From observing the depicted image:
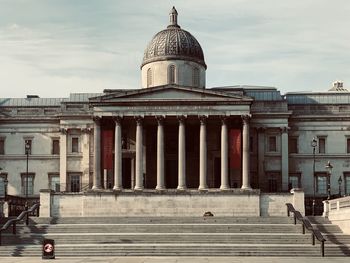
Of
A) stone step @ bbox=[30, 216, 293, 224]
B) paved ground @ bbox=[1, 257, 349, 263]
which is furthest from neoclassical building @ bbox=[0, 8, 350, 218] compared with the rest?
paved ground @ bbox=[1, 257, 349, 263]

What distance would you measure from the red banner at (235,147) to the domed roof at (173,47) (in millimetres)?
10464

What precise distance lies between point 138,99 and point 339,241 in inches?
978

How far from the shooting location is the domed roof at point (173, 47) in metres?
72.4

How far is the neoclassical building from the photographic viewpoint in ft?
217

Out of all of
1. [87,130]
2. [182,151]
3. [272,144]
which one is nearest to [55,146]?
[87,130]

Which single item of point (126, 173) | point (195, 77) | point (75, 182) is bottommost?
point (75, 182)

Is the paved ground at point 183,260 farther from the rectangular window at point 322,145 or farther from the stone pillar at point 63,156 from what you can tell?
the rectangular window at point 322,145

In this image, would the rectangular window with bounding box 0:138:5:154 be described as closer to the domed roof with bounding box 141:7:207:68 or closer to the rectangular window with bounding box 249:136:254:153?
the domed roof with bounding box 141:7:207:68

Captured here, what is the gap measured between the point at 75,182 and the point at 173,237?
25.1m

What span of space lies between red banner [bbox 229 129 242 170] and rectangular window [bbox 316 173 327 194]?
10177mm

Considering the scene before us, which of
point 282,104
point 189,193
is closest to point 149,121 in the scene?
point 189,193

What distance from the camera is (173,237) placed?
162ft

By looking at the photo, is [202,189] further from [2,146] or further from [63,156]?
[2,146]

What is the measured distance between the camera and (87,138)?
72.2 metres
